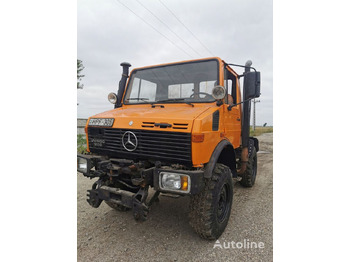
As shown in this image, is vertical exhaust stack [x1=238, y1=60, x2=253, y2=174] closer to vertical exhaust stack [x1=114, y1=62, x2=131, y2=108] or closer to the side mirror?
the side mirror

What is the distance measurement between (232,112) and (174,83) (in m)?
1.11

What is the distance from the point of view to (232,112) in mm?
3465

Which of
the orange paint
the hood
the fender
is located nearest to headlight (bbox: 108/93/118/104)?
the orange paint

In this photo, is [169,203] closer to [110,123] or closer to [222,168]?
[222,168]

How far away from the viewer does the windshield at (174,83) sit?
3074 millimetres

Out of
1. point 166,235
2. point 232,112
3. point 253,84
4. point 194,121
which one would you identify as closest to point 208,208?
point 166,235

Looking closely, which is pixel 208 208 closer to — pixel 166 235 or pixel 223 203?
pixel 223 203

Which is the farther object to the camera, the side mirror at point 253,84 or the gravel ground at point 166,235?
the side mirror at point 253,84

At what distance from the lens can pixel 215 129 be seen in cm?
270

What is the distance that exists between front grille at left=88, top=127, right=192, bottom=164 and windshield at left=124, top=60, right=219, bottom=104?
85 centimetres

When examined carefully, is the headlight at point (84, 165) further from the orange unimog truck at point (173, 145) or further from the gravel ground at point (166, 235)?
the gravel ground at point (166, 235)

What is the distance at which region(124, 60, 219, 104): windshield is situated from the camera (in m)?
3.07

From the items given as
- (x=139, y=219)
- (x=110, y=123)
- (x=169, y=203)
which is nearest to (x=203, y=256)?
(x=139, y=219)

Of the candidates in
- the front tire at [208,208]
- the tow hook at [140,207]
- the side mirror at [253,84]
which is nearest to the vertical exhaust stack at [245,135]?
the side mirror at [253,84]
